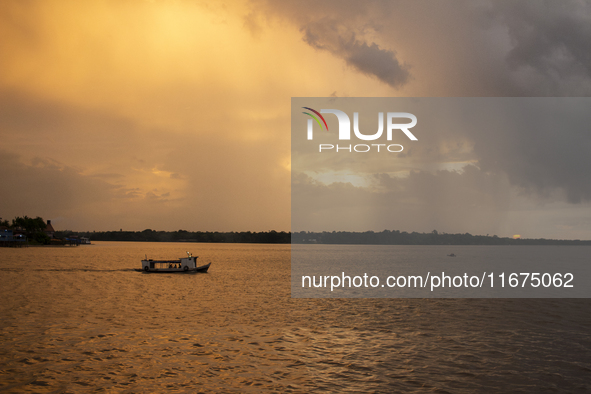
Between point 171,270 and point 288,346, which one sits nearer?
point 288,346

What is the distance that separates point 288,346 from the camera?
2494 cm

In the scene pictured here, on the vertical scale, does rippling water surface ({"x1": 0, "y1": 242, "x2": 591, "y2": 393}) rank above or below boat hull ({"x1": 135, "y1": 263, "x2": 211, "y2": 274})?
above

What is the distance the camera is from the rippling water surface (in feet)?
61.3

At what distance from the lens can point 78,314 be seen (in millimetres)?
34562

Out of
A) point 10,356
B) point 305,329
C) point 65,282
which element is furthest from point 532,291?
Answer: point 65,282

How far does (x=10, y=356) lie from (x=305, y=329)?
17670 mm

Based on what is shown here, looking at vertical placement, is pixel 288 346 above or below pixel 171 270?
above

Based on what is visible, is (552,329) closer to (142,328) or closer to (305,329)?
(305,329)

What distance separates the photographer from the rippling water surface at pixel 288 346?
61.3 feet

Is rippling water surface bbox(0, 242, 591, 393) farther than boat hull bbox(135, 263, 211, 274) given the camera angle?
No

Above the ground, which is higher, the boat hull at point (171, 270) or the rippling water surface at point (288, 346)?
the rippling water surface at point (288, 346)

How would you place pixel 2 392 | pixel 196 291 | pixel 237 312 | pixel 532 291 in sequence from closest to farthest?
1. pixel 2 392
2. pixel 237 312
3. pixel 196 291
4. pixel 532 291

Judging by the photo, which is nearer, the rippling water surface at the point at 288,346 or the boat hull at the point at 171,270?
the rippling water surface at the point at 288,346

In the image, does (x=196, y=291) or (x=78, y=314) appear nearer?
(x=78, y=314)
